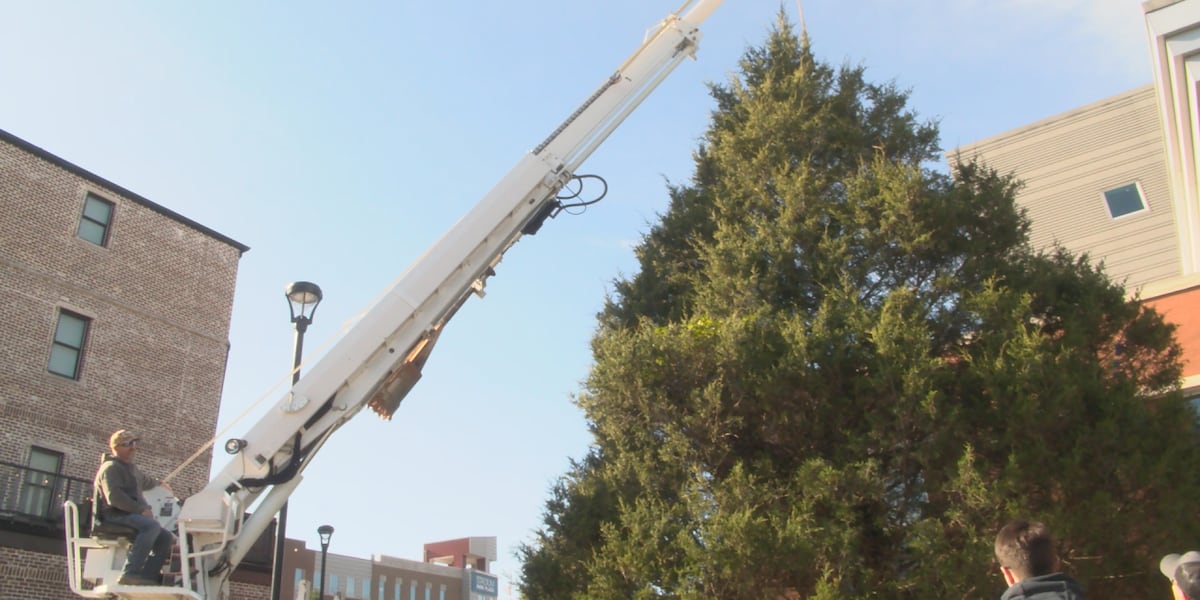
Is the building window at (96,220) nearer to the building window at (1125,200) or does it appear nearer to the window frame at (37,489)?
the window frame at (37,489)

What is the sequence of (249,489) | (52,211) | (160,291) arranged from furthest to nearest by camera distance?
(160,291) < (52,211) < (249,489)

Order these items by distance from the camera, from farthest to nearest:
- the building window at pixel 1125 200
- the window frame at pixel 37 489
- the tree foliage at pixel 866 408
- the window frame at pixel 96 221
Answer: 1. the building window at pixel 1125 200
2. the window frame at pixel 96 221
3. the window frame at pixel 37 489
4. the tree foliage at pixel 866 408

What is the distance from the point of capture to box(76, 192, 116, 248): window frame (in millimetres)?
22031

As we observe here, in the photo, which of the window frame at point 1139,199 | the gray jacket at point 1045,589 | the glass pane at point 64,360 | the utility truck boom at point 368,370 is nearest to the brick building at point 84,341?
the glass pane at point 64,360

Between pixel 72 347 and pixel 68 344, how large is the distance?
10cm

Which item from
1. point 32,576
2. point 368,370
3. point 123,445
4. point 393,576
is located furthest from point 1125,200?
point 393,576

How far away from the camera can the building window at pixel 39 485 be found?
60.5 feet

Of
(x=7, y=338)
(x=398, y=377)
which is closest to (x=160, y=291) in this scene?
(x=7, y=338)

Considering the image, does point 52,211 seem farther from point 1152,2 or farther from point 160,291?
point 1152,2

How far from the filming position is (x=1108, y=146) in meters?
32.4

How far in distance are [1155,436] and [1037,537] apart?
731cm

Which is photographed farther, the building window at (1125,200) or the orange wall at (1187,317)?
the building window at (1125,200)

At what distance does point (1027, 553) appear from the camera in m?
4.12

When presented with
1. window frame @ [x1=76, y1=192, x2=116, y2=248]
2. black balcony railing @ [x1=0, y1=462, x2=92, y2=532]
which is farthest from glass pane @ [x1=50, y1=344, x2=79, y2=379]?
window frame @ [x1=76, y1=192, x2=116, y2=248]
